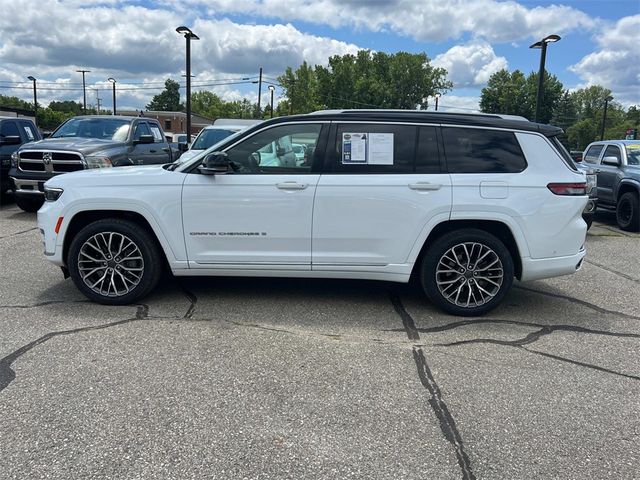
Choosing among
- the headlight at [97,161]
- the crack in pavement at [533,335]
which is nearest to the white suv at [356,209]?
the crack in pavement at [533,335]

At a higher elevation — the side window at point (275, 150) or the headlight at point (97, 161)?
the side window at point (275, 150)

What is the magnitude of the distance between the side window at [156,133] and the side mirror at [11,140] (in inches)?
107

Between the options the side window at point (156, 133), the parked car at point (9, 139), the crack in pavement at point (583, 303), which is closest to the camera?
the crack in pavement at point (583, 303)

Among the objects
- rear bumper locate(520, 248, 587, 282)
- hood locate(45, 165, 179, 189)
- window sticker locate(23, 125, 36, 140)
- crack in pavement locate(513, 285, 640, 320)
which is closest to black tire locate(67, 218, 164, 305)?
hood locate(45, 165, 179, 189)

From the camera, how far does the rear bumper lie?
15.8ft

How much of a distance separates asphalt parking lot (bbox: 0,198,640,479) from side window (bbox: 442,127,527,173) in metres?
1.40

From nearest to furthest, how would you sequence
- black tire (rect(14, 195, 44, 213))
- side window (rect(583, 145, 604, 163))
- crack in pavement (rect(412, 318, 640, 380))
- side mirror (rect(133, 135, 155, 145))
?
1. crack in pavement (rect(412, 318, 640, 380))
2. black tire (rect(14, 195, 44, 213))
3. side mirror (rect(133, 135, 155, 145))
4. side window (rect(583, 145, 604, 163))

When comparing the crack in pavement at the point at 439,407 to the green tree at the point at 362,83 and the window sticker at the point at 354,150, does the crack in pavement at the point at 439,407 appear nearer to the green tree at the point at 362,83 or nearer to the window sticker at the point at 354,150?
the window sticker at the point at 354,150

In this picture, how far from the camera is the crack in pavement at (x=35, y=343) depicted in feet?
11.5

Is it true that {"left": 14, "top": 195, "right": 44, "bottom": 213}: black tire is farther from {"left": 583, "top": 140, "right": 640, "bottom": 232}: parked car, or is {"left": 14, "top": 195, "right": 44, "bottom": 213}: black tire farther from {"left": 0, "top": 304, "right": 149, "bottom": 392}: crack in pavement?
{"left": 583, "top": 140, "right": 640, "bottom": 232}: parked car

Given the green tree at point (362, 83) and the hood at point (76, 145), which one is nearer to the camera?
the hood at point (76, 145)

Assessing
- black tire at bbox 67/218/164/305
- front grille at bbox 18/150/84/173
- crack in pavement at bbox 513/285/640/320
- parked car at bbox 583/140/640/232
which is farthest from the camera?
parked car at bbox 583/140/640/232

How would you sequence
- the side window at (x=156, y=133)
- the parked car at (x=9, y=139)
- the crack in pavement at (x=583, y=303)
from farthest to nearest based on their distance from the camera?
the side window at (x=156, y=133)
the parked car at (x=9, y=139)
the crack in pavement at (x=583, y=303)

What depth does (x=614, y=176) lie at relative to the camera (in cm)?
1136
